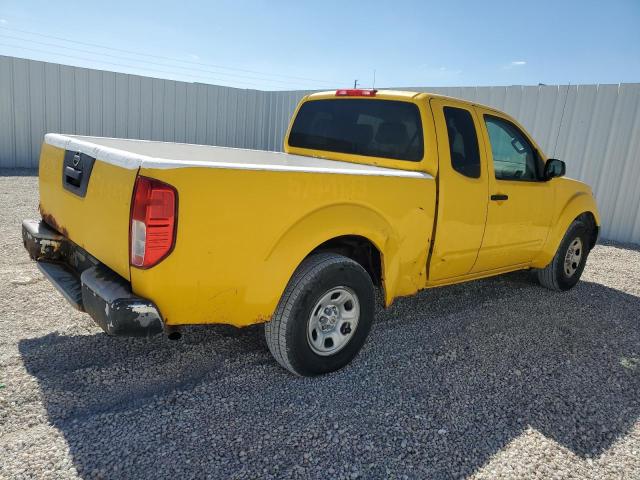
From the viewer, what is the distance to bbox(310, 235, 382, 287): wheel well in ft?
10.4

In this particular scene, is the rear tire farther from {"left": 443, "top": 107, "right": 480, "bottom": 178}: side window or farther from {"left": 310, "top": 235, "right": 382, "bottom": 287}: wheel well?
{"left": 310, "top": 235, "right": 382, "bottom": 287}: wheel well

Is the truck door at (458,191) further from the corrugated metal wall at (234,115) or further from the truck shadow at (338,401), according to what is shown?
the corrugated metal wall at (234,115)

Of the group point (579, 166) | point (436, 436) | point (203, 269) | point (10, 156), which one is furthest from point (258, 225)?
point (10, 156)

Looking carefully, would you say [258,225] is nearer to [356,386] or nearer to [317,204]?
[317,204]

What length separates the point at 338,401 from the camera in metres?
2.85

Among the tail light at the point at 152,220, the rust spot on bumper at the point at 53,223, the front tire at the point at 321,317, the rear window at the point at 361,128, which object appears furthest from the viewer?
the rear window at the point at 361,128

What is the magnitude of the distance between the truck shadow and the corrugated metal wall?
605 cm

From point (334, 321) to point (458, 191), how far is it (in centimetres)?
144

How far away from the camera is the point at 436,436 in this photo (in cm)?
260

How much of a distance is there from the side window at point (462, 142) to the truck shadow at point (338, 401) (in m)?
1.36

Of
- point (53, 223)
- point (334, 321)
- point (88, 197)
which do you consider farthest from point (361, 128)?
point (53, 223)

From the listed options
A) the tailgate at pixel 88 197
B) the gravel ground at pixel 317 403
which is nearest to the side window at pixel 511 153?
the gravel ground at pixel 317 403

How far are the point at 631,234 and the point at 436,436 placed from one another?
831 centimetres

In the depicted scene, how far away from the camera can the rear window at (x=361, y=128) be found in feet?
12.2
